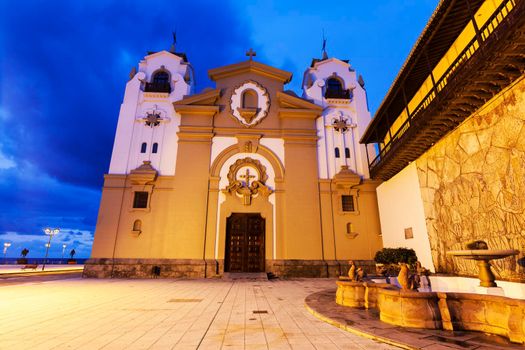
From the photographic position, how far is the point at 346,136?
778 inches

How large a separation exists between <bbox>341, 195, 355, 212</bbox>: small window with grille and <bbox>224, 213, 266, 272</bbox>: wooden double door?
591cm

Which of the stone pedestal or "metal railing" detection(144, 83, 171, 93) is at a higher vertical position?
"metal railing" detection(144, 83, 171, 93)

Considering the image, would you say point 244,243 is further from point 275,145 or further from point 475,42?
point 475,42

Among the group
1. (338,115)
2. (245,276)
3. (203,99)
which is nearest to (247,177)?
(245,276)

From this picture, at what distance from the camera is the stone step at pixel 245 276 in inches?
586

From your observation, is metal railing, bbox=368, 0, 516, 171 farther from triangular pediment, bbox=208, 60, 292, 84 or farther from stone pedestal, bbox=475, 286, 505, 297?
triangular pediment, bbox=208, 60, 292, 84

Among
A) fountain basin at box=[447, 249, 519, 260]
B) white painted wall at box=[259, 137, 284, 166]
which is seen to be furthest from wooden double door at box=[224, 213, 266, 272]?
fountain basin at box=[447, 249, 519, 260]

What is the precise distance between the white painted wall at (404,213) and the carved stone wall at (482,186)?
26.2 inches

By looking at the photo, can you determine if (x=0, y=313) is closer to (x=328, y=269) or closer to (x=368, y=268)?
(x=328, y=269)

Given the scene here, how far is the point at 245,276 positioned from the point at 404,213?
9.85 m

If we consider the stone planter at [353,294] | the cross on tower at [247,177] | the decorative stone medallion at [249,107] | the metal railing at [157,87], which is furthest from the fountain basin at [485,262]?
the metal railing at [157,87]

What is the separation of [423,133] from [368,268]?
381 inches

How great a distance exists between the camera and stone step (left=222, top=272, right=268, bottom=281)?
14.9 m

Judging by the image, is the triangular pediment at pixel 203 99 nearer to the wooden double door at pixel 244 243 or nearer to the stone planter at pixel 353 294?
the wooden double door at pixel 244 243
